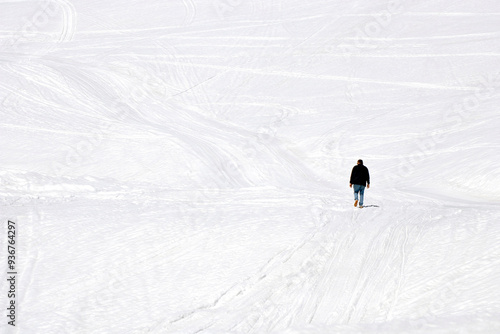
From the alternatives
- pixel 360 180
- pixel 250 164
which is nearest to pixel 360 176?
pixel 360 180

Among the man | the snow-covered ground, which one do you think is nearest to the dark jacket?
the man

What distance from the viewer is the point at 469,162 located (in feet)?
68.9

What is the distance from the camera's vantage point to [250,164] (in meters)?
22.4

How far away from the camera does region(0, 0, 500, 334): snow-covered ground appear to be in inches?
357

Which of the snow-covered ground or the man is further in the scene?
the man

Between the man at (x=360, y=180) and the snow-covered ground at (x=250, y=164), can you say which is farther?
A: the man at (x=360, y=180)

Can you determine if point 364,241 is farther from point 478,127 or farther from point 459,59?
point 459,59

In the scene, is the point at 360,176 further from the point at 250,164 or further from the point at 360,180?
the point at 250,164

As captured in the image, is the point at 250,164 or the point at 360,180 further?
the point at 250,164

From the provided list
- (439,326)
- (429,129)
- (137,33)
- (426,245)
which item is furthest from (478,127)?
(137,33)

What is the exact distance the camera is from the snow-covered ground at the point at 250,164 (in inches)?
357

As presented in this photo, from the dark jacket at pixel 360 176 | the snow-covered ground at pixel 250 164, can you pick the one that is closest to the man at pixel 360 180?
the dark jacket at pixel 360 176

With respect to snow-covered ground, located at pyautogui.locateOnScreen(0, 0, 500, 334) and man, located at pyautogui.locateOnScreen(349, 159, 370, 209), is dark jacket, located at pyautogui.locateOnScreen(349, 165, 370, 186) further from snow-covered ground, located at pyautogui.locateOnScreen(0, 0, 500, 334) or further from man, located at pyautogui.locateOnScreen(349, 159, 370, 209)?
snow-covered ground, located at pyautogui.locateOnScreen(0, 0, 500, 334)

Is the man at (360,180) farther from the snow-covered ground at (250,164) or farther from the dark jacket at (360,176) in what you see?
the snow-covered ground at (250,164)
